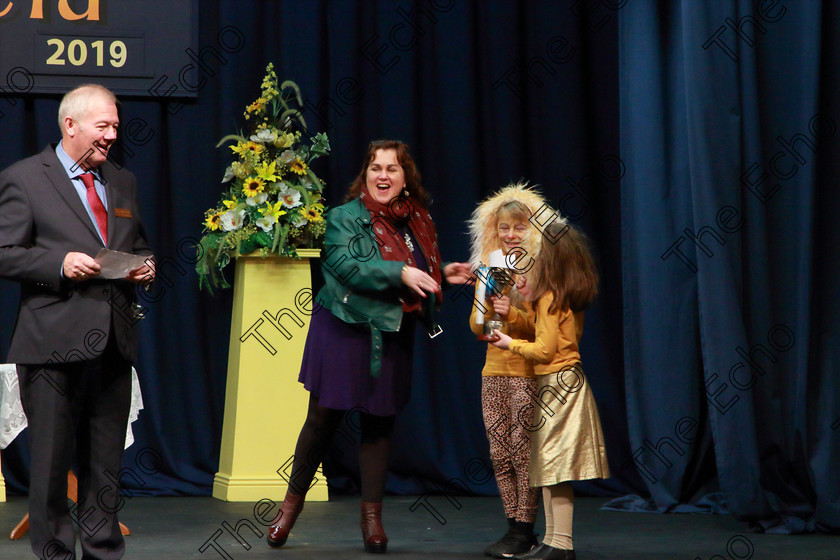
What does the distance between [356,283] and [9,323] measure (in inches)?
93.4

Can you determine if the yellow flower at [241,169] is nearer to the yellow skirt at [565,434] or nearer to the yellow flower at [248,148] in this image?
the yellow flower at [248,148]

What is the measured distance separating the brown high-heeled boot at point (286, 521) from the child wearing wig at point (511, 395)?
634 mm

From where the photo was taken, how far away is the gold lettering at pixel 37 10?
15.7 ft

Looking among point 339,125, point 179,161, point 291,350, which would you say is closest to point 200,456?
Result: point 291,350

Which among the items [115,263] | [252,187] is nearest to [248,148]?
[252,187]

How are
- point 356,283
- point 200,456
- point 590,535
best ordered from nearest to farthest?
1. point 356,283
2. point 590,535
3. point 200,456

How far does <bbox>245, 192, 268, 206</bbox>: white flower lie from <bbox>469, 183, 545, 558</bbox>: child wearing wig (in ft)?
4.67

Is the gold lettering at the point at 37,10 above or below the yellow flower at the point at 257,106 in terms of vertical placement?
above

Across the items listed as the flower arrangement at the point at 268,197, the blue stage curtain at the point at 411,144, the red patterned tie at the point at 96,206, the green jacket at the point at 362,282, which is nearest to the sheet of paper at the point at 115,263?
the red patterned tie at the point at 96,206

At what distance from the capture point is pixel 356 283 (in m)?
3.18

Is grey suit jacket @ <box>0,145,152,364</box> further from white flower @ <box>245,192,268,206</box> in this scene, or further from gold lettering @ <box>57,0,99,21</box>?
gold lettering @ <box>57,0,99,21</box>

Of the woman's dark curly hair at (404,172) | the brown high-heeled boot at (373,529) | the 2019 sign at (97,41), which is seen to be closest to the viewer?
the brown high-heeled boot at (373,529)

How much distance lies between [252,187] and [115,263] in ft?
6.12

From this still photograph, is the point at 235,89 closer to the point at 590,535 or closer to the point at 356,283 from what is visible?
the point at 356,283
